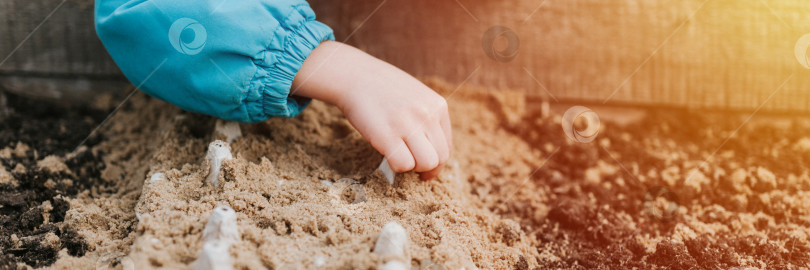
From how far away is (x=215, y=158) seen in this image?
84 centimetres

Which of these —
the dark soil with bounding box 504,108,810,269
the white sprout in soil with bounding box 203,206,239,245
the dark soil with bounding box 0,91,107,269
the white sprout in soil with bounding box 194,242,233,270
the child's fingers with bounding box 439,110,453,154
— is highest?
the dark soil with bounding box 504,108,810,269

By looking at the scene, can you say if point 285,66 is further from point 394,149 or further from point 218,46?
point 394,149

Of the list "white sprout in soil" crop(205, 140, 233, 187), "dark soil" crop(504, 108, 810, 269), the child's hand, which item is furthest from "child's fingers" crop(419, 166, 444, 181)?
"white sprout in soil" crop(205, 140, 233, 187)

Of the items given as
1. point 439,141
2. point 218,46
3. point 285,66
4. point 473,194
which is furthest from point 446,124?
point 218,46

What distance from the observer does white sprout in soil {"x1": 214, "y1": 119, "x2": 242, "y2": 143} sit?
955mm

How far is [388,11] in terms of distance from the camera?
145 centimetres

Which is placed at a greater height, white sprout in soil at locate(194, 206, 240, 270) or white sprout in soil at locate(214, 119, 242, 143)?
white sprout in soil at locate(214, 119, 242, 143)

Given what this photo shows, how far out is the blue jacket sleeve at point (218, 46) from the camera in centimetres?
87

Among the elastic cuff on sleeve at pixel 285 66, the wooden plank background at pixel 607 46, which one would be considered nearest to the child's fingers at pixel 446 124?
the elastic cuff on sleeve at pixel 285 66

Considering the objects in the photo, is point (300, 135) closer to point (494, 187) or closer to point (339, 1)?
point (494, 187)

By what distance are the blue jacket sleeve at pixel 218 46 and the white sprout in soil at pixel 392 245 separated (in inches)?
13.8

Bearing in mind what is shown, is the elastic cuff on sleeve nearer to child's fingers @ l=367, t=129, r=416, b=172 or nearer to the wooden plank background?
child's fingers @ l=367, t=129, r=416, b=172

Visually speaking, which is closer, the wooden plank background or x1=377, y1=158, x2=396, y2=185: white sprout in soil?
x1=377, y1=158, x2=396, y2=185: white sprout in soil

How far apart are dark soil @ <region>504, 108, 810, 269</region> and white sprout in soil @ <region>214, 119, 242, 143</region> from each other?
509 mm
